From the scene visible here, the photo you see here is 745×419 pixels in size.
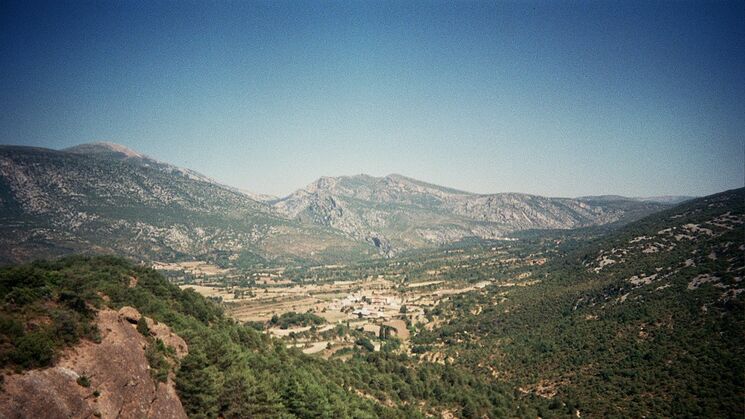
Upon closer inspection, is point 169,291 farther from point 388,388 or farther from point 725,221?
point 725,221

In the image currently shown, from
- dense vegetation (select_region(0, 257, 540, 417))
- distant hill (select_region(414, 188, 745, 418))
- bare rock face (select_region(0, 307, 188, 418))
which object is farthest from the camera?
distant hill (select_region(414, 188, 745, 418))

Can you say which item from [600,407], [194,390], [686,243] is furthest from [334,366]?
[686,243]

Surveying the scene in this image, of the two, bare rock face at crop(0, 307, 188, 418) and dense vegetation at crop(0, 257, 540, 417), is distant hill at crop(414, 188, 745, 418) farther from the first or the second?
bare rock face at crop(0, 307, 188, 418)

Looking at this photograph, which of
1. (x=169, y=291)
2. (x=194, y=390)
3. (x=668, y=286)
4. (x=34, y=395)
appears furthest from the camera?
(x=668, y=286)

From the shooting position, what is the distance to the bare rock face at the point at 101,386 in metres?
18.5

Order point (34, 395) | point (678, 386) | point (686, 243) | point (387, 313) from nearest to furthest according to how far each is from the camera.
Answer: point (34, 395)
point (678, 386)
point (686, 243)
point (387, 313)

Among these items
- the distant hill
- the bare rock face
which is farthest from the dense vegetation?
the distant hill

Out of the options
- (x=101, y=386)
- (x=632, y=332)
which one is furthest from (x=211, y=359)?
(x=632, y=332)

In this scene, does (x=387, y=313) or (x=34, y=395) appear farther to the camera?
(x=387, y=313)

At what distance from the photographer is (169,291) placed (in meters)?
58.5

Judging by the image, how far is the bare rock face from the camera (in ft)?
60.6

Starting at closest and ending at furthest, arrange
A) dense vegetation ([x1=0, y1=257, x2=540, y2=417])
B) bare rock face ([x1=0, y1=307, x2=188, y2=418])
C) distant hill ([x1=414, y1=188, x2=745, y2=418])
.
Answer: bare rock face ([x1=0, y1=307, x2=188, y2=418])
dense vegetation ([x1=0, y1=257, x2=540, y2=417])
distant hill ([x1=414, y1=188, x2=745, y2=418])

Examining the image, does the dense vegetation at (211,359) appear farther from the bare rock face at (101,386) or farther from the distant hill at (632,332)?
the distant hill at (632,332)

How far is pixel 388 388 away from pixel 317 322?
314 feet
